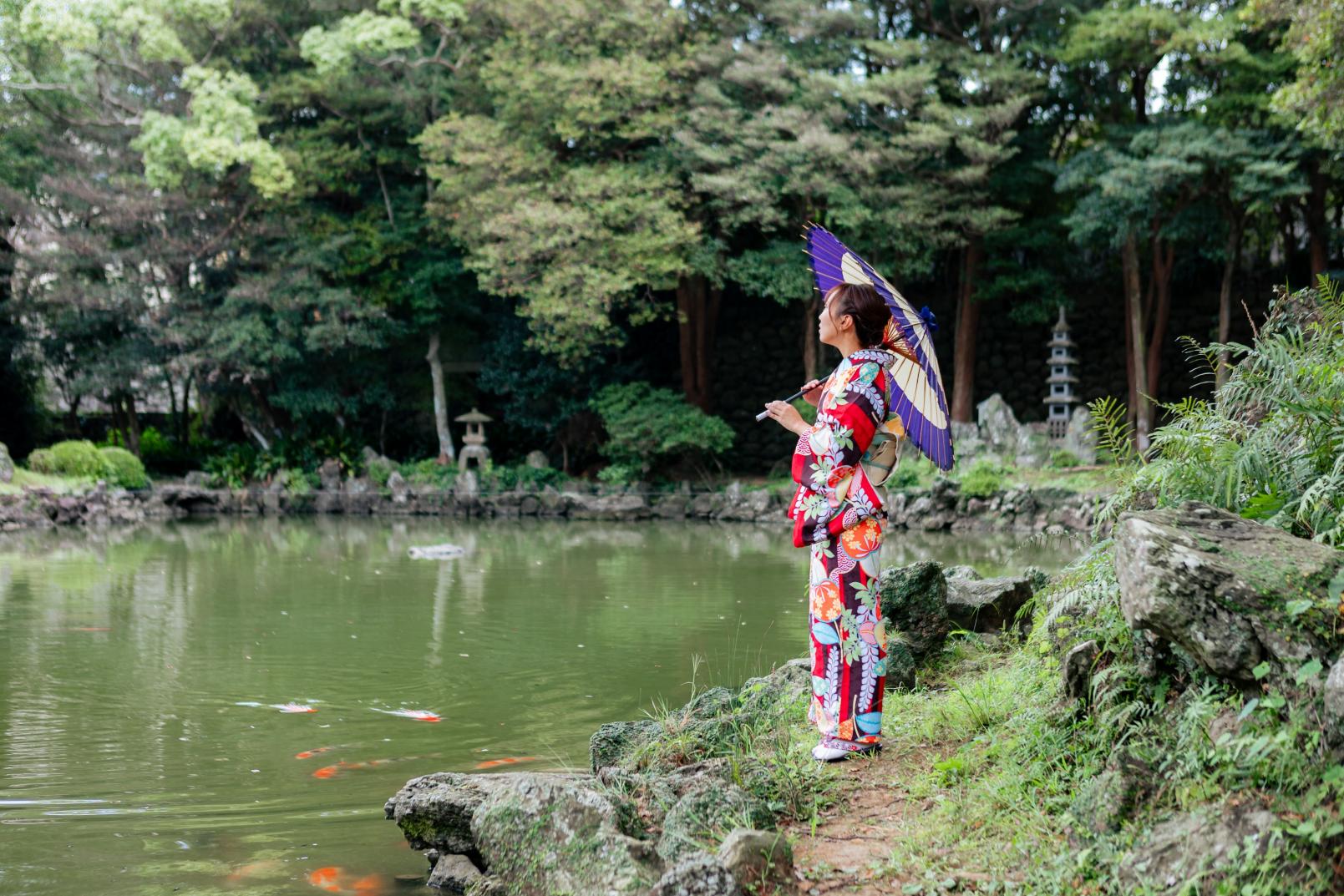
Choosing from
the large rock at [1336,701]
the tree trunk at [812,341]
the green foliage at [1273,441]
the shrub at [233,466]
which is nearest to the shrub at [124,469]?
the shrub at [233,466]

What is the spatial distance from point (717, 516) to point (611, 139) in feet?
19.7

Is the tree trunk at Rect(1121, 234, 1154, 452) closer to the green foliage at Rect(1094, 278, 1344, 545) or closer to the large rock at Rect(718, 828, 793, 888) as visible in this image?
the green foliage at Rect(1094, 278, 1344, 545)

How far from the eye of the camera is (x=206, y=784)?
4129mm

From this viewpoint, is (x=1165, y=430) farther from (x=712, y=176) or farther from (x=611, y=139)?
(x=611, y=139)

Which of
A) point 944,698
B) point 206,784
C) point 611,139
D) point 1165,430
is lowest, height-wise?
point 206,784

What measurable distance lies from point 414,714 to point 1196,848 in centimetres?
364

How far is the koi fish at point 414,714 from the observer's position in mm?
5113

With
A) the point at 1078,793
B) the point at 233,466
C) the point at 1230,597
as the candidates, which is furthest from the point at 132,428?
the point at 1230,597

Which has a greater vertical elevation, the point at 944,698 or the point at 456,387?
the point at 456,387

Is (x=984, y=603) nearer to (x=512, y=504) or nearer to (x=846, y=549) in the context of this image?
(x=846, y=549)

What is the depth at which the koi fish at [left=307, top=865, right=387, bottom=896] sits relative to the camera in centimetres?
319

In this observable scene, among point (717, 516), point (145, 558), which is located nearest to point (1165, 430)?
point (145, 558)

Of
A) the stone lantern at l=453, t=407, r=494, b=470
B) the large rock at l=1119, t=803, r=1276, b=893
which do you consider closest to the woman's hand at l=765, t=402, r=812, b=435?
the large rock at l=1119, t=803, r=1276, b=893

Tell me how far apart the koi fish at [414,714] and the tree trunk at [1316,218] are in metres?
14.2
